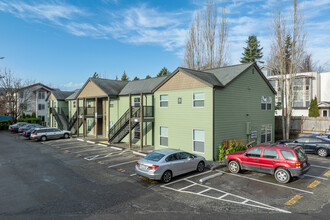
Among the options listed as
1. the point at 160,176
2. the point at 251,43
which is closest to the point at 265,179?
the point at 160,176

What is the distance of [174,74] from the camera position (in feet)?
58.6

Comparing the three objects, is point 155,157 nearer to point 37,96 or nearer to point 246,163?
point 246,163

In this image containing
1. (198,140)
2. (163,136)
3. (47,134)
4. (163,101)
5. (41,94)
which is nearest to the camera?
(198,140)

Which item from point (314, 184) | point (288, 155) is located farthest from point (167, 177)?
point (314, 184)

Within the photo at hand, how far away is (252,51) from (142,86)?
4041cm

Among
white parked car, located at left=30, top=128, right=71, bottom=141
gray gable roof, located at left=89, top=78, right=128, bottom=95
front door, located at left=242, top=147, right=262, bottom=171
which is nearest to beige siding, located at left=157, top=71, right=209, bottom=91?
front door, located at left=242, top=147, right=262, bottom=171

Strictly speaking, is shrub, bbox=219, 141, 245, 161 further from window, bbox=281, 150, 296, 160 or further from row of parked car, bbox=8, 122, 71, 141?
row of parked car, bbox=8, 122, 71, 141

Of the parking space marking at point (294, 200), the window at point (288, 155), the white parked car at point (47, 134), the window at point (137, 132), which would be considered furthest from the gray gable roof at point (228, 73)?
the white parked car at point (47, 134)

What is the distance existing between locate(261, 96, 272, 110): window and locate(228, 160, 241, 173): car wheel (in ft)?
30.0

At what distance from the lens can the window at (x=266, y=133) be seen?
64.5 feet

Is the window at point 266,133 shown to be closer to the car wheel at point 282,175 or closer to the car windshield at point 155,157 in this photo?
the car wheel at point 282,175

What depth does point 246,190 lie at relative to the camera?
32.8 ft

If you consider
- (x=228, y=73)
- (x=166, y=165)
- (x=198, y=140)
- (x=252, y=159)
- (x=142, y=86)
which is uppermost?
(x=228, y=73)

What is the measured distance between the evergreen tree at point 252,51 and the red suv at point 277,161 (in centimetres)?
4626
